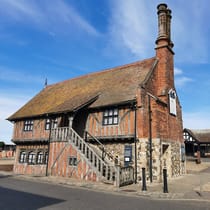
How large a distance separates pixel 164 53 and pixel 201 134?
29.6 m

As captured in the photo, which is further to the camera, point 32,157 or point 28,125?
point 28,125

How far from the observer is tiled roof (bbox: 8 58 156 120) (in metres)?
15.7

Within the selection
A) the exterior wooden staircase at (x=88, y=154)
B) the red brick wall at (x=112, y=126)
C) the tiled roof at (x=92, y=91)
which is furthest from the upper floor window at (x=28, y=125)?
the red brick wall at (x=112, y=126)

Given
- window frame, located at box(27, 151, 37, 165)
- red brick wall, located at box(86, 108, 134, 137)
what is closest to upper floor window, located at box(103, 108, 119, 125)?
red brick wall, located at box(86, 108, 134, 137)

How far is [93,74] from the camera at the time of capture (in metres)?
22.3

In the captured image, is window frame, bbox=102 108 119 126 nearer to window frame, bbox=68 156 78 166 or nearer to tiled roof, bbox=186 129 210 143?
window frame, bbox=68 156 78 166

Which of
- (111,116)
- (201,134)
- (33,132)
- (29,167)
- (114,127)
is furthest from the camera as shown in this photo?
(201,134)

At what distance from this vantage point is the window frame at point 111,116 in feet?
49.3

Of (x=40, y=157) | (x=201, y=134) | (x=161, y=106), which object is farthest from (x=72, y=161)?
(x=201, y=134)

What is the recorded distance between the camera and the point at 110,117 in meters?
15.3

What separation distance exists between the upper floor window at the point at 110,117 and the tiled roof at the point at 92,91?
62cm

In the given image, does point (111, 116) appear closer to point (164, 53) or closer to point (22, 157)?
point (164, 53)

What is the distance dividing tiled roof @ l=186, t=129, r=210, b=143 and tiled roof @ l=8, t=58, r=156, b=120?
87.4ft

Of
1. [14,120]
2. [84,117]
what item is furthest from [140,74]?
[14,120]
